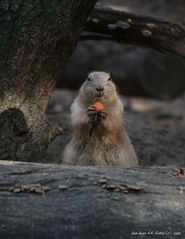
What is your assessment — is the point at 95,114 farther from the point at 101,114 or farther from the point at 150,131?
the point at 150,131

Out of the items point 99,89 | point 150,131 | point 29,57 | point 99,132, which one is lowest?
point 150,131

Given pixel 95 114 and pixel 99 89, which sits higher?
pixel 99 89

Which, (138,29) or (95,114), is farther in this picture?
(138,29)

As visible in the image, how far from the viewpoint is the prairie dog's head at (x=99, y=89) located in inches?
199

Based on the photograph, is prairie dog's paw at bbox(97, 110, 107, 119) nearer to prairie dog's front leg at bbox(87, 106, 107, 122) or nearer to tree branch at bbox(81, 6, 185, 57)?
prairie dog's front leg at bbox(87, 106, 107, 122)

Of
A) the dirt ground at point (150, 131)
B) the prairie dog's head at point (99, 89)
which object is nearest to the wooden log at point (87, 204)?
the prairie dog's head at point (99, 89)

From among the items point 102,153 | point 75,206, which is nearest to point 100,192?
point 75,206

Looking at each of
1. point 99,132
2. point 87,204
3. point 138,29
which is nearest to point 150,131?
point 138,29

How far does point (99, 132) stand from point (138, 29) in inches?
49.5

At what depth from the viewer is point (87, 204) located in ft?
12.1

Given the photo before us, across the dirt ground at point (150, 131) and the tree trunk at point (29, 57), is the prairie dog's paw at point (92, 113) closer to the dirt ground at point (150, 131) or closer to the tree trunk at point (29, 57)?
the tree trunk at point (29, 57)

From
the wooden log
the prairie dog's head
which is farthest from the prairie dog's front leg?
the wooden log

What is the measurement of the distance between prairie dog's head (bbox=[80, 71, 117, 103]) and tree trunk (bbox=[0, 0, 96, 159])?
0.29 m

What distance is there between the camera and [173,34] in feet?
19.0
